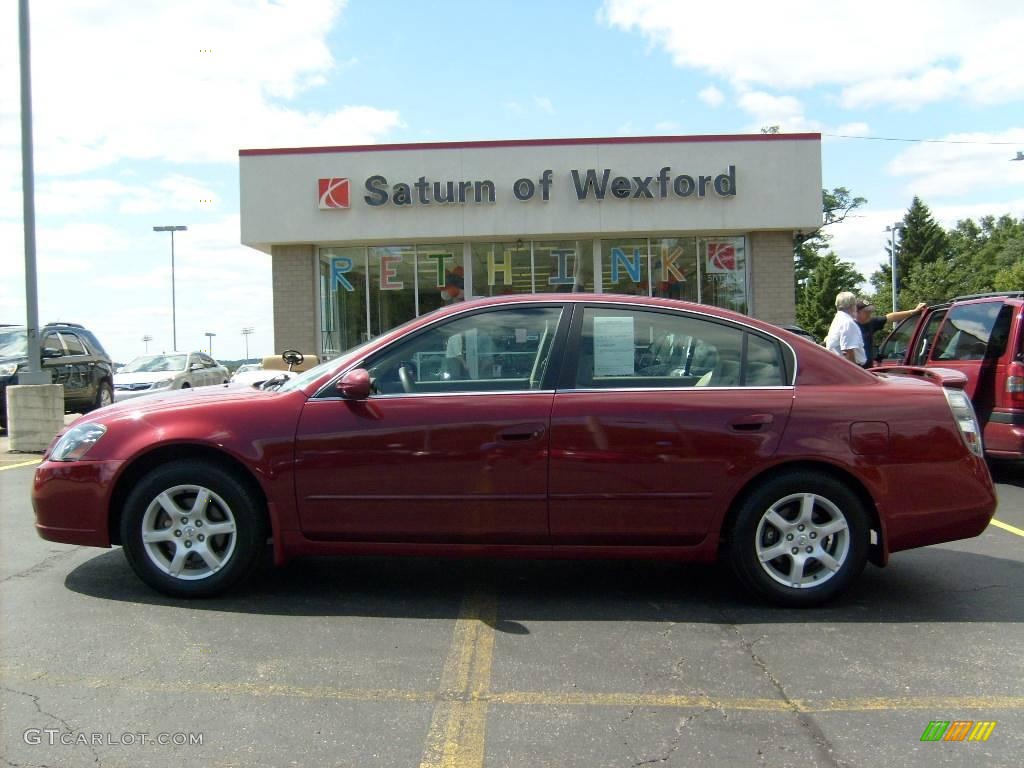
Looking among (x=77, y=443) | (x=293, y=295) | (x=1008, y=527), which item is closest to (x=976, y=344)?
(x=1008, y=527)

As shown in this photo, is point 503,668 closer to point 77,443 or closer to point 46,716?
point 46,716

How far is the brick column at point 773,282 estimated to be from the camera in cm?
1828

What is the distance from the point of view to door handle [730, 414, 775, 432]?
4230mm

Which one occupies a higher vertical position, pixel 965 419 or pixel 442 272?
pixel 442 272

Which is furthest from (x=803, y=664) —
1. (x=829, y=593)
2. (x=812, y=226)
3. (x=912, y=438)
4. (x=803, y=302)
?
(x=803, y=302)

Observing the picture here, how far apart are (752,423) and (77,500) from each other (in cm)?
351

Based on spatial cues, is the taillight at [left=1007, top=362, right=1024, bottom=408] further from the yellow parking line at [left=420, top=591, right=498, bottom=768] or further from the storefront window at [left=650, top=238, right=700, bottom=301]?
the storefront window at [left=650, top=238, right=700, bottom=301]

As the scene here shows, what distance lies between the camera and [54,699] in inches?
127

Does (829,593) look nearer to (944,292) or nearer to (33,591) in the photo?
(33,591)

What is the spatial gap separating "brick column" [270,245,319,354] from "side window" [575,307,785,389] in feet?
49.1

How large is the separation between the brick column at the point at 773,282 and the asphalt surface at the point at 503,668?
13.7m

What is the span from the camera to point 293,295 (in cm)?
1856

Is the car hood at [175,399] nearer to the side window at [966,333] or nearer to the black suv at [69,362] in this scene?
the side window at [966,333]

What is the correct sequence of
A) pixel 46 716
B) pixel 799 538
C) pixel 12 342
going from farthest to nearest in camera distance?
pixel 12 342 < pixel 799 538 < pixel 46 716
